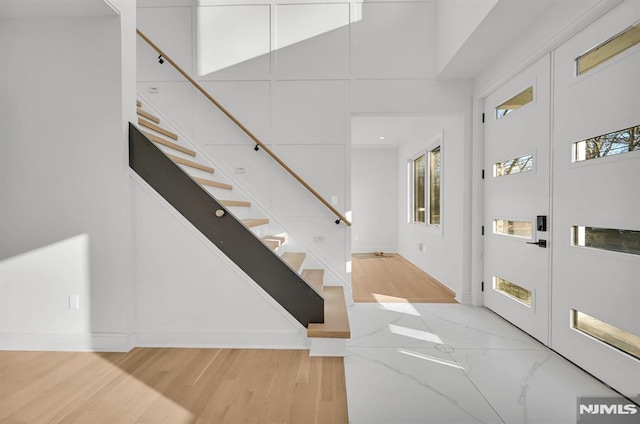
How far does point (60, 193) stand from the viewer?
2.42 m

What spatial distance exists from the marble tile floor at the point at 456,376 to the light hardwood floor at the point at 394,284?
81cm

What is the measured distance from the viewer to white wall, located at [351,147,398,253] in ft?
25.8

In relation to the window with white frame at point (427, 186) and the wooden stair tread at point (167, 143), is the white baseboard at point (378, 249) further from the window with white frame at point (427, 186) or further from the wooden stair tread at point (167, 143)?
the wooden stair tread at point (167, 143)

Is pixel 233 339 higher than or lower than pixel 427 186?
lower

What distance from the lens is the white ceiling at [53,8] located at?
2232 mm

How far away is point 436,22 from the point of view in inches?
144

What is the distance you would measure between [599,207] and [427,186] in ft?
12.4

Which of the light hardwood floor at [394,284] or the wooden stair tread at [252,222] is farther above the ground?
the wooden stair tread at [252,222]

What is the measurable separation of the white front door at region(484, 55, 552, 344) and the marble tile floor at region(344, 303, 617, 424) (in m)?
0.28

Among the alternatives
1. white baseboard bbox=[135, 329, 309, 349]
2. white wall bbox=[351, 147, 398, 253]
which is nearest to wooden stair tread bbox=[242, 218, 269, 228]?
white baseboard bbox=[135, 329, 309, 349]

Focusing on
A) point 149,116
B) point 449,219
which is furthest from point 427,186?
point 149,116

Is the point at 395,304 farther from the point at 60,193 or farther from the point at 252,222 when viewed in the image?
the point at 60,193

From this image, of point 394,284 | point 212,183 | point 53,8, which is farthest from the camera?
point 394,284

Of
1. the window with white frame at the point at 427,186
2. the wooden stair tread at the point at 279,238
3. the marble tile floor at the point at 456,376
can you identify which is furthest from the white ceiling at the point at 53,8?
the window with white frame at the point at 427,186
